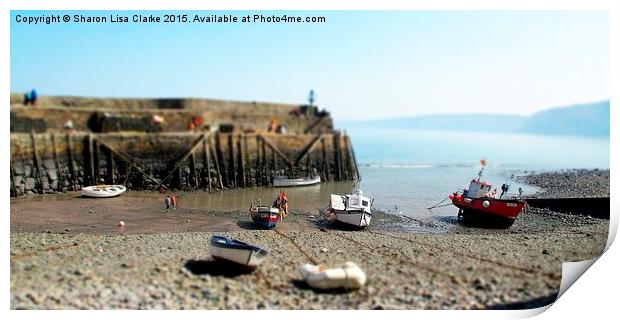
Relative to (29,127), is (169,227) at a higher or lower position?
lower

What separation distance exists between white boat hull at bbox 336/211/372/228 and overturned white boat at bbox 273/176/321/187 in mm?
8505

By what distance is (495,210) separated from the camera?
18.7 metres

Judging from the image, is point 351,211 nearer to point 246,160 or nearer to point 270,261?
point 270,261

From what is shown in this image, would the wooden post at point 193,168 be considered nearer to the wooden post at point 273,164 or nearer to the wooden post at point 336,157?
the wooden post at point 273,164

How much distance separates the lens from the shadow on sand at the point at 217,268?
34.4 feet

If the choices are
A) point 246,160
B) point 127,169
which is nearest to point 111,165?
point 127,169

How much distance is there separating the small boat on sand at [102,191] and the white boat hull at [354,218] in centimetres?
946

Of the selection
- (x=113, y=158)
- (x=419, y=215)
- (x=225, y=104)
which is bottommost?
(x=419, y=215)

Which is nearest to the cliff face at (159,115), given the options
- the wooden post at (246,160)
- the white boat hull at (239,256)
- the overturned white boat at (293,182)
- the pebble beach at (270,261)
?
the wooden post at (246,160)

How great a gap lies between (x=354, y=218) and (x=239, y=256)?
717 cm
